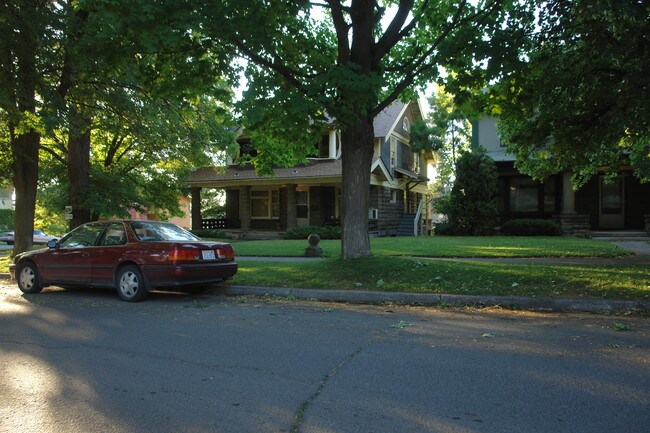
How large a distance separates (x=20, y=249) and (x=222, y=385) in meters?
14.6

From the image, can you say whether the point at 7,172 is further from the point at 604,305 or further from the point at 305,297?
the point at 604,305

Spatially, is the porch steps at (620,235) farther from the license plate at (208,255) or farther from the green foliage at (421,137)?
the license plate at (208,255)

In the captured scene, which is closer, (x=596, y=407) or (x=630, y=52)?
(x=596, y=407)

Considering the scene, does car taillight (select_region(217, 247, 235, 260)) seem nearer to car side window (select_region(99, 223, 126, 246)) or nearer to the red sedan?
the red sedan

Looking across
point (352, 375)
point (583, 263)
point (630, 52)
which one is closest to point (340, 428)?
point (352, 375)

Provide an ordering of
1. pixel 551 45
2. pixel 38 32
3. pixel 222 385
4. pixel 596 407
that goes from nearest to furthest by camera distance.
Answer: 1. pixel 596 407
2. pixel 222 385
3. pixel 551 45
4. pixel 38 32

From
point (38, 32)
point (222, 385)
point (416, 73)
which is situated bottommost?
point (222, 385)

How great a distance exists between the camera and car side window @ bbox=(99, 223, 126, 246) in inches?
359

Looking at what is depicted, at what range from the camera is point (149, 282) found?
8.57 m

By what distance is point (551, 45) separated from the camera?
9.52 metres

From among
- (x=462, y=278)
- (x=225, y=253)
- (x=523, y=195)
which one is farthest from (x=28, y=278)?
(x=523, y=195)

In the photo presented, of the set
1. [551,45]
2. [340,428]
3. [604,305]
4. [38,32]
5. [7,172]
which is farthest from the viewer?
[7,172]

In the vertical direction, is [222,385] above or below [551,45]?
below

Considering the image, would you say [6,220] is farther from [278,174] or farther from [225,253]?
[225,253]
